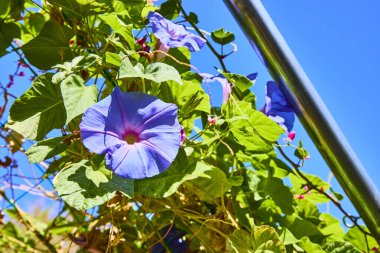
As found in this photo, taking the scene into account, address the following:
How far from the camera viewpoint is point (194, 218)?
32.5 inches

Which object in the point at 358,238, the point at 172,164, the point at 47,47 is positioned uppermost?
the point at 47,47

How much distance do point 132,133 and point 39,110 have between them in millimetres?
154

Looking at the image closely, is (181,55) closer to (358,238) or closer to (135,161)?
(135,161)

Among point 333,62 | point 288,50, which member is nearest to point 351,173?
point 288,50

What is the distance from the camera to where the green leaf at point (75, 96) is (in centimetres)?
64

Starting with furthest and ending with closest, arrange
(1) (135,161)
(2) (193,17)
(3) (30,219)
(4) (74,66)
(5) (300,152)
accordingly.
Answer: (3) (30,219), (2) (193,17), (5) (300,152), (4) (74,66), (1) (135,161)

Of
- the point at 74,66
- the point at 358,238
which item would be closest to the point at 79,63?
the point at 74,66

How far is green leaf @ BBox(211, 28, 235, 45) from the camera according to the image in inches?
32.3

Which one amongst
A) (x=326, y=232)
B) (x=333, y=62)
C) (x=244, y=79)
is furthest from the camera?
(x=333, y=62)

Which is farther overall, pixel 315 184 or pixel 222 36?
pixel 315 184

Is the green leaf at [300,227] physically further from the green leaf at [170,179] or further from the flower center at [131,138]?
the flower center at [131,138]

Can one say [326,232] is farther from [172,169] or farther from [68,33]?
[68,33]

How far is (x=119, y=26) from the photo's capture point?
76cm

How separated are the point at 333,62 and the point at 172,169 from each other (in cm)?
53
